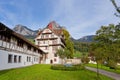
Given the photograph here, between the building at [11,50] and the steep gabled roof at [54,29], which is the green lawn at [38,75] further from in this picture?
the steep gabled roof at [54,29]

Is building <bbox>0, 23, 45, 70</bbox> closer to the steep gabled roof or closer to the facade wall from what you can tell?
the facade wall

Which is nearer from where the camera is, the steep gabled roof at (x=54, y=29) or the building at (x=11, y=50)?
Result: the building at (x=11, y=50)

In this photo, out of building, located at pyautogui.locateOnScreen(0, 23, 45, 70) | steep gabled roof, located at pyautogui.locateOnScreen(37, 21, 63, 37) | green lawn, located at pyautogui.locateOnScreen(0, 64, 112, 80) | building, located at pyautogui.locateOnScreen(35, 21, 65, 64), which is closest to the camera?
green lawn, located at pyautogui.locateOnScreen(0, 64, 112, 80)

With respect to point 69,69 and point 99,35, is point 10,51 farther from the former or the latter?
point 99,35

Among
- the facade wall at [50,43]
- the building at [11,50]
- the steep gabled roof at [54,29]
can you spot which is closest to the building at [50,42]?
the facade wall at [50,43]

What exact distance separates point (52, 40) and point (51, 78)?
47806 millimetres

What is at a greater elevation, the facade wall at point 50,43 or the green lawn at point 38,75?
the facade wall at point 50,43

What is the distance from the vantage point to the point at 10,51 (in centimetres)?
3247

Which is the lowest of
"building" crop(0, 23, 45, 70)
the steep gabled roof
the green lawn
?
the green lawn

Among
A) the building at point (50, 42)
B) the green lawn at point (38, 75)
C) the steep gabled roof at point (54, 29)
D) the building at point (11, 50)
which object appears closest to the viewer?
the green lawn at point (38, 75)

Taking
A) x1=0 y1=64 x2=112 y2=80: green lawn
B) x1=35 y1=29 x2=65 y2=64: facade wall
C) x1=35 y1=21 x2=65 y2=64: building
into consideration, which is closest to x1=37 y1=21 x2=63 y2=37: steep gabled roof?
x1=35 y1=21 x2=65 y2=64: building

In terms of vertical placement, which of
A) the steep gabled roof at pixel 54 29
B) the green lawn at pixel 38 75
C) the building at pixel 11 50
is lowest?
the green lawn at pixel 38 75

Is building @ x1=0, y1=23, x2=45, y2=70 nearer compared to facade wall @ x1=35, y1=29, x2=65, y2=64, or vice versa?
building @ x1=0, y1=23, x2=45, y2=70

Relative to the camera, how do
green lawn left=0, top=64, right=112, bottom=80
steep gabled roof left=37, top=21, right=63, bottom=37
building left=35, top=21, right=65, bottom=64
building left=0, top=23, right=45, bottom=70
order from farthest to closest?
steep gabled roof left=37, top=21, right=63, bottom=37 < building left=35, top=21, right=65, bottom=64 < building left=0, top=23, right=45, bottom=70 < green lawn left=0, top=64, right=112, bottom=80
